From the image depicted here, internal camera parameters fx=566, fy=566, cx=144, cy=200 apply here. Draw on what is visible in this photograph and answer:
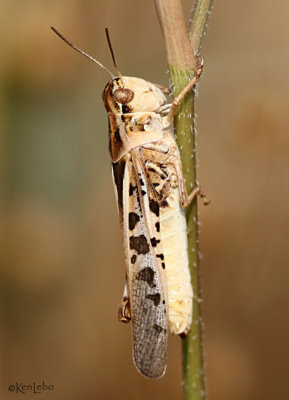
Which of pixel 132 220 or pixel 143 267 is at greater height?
pixel 132 220

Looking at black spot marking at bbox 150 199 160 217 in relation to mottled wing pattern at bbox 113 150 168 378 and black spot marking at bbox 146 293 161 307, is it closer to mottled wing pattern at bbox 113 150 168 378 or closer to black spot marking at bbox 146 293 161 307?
mottled wing pattern at bbox 113 150 168 378

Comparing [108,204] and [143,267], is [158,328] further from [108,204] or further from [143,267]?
[108,204]

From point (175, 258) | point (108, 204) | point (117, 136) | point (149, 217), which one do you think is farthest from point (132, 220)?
point (108, 204)

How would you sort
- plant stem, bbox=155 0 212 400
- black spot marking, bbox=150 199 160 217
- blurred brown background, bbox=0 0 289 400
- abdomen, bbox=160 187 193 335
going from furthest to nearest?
blurred brown background, bbox=0 0 289 400
black spot marking, bbox=150 199 160 217
abdomen, bbox=160 187 193 335
plant stem, bbox=155 0 212 400

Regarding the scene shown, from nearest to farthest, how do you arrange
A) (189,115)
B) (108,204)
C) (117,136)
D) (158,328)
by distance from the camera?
Result: (189,115) < (158,328) < (117,136) < (108,204)

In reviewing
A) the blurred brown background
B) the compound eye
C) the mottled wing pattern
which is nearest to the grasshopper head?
the compound eye

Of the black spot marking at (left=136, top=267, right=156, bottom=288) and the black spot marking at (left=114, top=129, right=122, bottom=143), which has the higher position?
the black spot marking at (left=114, top=129, right=122, bottom=143)

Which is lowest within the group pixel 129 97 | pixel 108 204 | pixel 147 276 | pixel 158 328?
pixel 158 328
